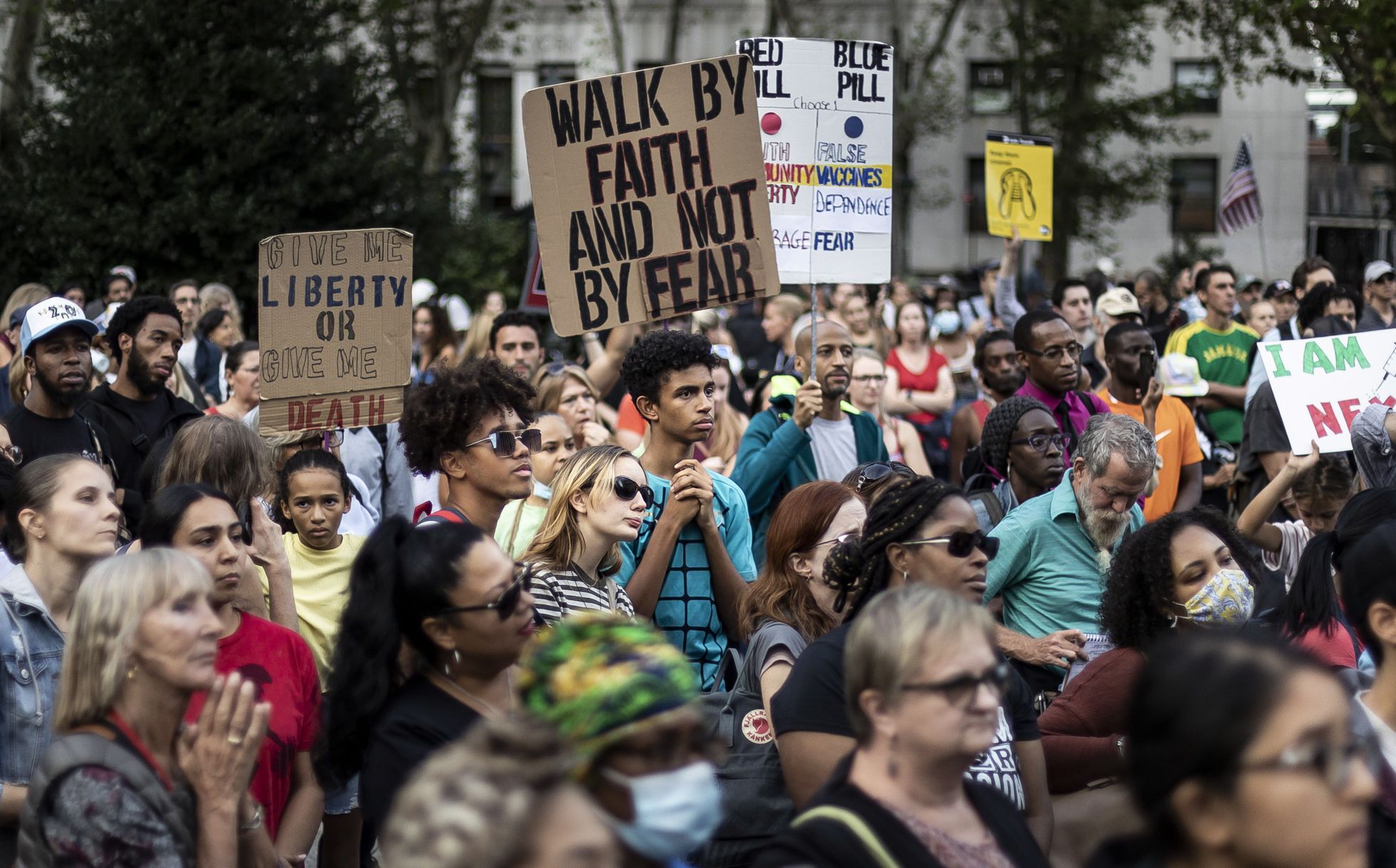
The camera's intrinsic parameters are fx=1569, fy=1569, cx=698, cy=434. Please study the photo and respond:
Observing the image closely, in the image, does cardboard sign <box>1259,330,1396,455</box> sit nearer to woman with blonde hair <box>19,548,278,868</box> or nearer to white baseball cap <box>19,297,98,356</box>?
woman with blonde hair <box>19,548,278,868</box>

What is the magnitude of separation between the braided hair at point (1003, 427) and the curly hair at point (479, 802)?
4.31 meters

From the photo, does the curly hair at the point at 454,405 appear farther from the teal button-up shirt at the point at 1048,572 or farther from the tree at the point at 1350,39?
the tree at the point at 1350,39

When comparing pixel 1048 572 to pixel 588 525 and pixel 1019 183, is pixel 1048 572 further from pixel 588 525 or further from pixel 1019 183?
pixel 1019 183

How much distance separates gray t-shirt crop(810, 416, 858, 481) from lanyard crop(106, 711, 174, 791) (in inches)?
167

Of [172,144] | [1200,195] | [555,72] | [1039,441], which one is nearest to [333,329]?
[1039,441]

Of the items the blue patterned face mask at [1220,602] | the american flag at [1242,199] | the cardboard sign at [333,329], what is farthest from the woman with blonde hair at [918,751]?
the american flag at [1242,199]

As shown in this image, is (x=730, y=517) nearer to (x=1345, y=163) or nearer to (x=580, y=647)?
(x=580, y=647)

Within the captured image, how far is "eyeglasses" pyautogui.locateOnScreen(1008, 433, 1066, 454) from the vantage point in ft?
20.6

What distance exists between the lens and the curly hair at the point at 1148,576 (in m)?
4.53

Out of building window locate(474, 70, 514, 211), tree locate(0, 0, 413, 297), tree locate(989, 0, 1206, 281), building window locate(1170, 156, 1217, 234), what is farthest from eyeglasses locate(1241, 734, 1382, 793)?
building window locate(1170, 156, 1217, 234)

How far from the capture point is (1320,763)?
97.9 inches

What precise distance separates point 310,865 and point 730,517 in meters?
2.25

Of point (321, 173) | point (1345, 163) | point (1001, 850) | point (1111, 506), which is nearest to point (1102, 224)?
point (1345, 163)

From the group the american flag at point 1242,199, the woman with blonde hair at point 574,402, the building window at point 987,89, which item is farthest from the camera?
the building window at point 987,89
